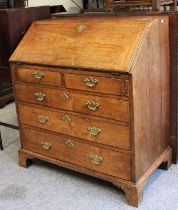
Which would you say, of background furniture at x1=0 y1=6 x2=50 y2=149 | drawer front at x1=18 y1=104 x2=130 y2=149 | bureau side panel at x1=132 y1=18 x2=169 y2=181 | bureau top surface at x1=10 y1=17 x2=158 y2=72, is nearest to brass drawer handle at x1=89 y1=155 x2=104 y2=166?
drawer front at x1=18 y1=104 x2=130 y2=149

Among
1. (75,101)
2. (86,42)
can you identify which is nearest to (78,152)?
(75,101)

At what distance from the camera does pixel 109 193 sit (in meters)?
2.18

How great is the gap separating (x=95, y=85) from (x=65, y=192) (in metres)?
0.74

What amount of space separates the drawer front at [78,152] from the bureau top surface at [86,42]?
507mm

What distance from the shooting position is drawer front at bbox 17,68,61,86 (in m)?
2.14

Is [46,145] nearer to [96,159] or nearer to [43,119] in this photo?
[43,119]

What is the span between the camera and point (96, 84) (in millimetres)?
1959

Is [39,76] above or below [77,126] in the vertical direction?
above

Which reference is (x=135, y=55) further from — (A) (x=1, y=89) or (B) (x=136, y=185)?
(A) (x=1, y=89)

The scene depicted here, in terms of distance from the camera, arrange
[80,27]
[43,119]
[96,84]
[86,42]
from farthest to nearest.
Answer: [43,119] → [80,27] → [86,42] → [96,84]

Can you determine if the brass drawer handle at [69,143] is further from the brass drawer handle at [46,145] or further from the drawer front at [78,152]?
the brass drawer handle at [46,145]

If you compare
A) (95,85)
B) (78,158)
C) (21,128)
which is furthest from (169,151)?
(21,128)

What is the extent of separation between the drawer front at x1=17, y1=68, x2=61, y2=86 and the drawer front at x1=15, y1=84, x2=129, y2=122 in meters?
0.04

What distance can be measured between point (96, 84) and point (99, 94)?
0.19ft
